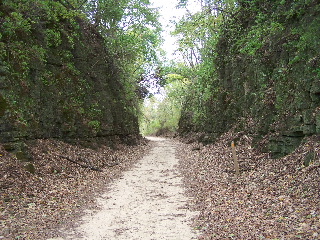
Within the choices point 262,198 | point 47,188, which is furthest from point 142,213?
point 47,188

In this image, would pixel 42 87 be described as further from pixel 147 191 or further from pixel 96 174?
pixel 147 191

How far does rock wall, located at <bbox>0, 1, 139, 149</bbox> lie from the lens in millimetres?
11844

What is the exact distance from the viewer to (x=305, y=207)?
6535 millimetres

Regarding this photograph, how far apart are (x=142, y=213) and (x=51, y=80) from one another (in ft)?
31.0

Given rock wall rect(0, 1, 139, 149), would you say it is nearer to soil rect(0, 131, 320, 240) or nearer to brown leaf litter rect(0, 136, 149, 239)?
brown leaf litter rect(0, 136, 149, 239)

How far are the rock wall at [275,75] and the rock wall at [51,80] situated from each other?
8.26 metres

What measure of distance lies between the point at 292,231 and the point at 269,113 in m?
7.83

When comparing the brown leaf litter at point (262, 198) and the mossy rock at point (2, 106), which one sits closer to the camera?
the brown leaf litter at point (262, 198)

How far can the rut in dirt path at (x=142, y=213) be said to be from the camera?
21.1 feet

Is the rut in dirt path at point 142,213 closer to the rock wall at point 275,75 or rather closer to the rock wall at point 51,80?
the rock wall at point 275,75

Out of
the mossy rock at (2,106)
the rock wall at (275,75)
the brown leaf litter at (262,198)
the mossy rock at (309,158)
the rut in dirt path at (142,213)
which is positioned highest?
the rock wall at (275,75)

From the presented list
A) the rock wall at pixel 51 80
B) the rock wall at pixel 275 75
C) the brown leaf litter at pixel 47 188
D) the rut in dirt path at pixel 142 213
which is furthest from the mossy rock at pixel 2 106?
the rock wall at pixel 275 75

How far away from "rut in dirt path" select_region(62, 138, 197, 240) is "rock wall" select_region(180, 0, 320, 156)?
13.6 feet

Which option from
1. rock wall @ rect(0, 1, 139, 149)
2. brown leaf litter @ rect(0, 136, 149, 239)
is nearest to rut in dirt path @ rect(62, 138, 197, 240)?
brown leaf litter @ rect(0, 136, 149, 239)
